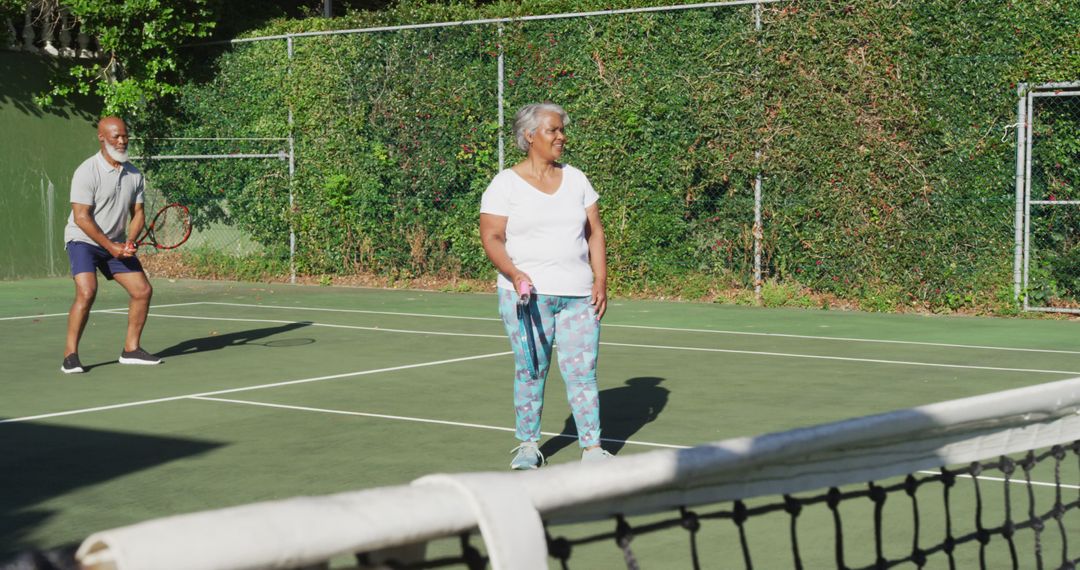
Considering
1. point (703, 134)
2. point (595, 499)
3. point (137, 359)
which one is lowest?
point (137, 359)

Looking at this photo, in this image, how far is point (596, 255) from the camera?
6.82 m

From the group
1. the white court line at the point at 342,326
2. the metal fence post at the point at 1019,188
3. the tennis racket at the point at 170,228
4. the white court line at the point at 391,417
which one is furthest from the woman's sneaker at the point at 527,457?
A: the tennis racket at the point at 170,228

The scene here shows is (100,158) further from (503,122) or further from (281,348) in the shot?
(503,122)

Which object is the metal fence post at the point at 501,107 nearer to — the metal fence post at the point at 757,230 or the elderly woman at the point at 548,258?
the metal fence post at the point at 757,230

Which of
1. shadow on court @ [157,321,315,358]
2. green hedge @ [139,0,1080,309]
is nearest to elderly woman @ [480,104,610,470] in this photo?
shadow on court @ [157,321,315,358]

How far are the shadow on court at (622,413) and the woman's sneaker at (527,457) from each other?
1.64ft

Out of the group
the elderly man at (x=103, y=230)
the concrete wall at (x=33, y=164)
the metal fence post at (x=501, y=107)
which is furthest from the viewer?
the concrete wall at (x=33, y=164)

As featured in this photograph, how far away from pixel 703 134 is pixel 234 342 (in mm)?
5965

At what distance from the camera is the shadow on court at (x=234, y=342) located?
11938 mm

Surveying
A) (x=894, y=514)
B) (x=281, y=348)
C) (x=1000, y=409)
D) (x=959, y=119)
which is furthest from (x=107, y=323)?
(x=1000, y=409)

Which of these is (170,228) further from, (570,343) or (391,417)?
(570,343)

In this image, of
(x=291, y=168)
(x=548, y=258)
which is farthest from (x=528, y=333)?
(x=291, y=168)

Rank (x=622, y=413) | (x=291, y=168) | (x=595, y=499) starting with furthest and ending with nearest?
(x=291, y=168) < (x=622, y=413) < (x=595, y=499)

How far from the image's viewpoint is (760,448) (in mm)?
2488
